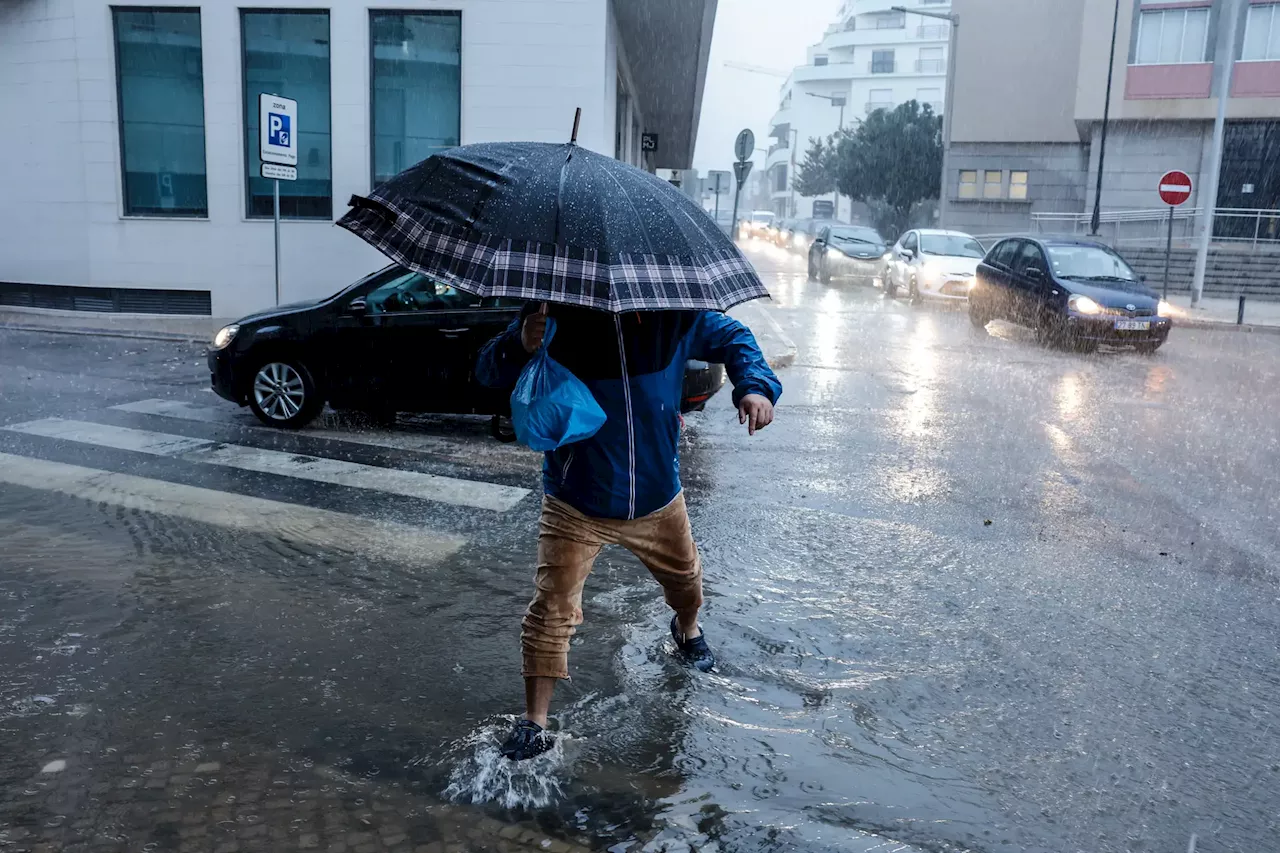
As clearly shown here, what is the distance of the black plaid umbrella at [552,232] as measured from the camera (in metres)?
3.03

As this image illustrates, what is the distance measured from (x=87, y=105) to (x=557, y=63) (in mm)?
6934

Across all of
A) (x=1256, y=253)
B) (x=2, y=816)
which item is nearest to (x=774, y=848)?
(x=2, y=816)

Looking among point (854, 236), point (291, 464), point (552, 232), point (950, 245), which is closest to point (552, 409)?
point (552, 232)

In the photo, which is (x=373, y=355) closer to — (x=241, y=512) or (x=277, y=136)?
(x=241, y=512)

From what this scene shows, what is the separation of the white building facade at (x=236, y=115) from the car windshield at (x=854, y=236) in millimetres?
13985

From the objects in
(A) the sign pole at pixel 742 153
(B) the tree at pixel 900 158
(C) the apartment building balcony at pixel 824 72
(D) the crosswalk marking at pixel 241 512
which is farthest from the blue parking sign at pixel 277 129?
(C) the apartment building balcony at pixel 824 72

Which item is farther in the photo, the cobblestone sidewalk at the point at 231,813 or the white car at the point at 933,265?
the white car at the point at 933,265

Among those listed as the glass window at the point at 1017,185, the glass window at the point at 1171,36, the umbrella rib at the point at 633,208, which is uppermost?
the glass window at the point at 1171,36

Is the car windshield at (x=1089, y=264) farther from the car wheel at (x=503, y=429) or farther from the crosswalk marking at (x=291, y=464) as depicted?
the crosswalk marking at (x=291, y=464)

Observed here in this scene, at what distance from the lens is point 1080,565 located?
571 centimetres

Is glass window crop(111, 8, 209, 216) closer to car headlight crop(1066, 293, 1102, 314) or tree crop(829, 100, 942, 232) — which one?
car headlight crop(1066, 293, 1102, 314)

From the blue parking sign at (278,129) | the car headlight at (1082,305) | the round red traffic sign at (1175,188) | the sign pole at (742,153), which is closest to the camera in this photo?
the blue parking sign at (278,129)

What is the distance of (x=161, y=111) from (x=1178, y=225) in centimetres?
3114

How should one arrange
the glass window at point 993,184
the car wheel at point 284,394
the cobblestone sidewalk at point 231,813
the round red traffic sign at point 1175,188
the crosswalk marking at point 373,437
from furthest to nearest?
1. the glass window at point 993,184
2. the round red traffic sign at point 1175,188
3. the car wheel at point 284,394
4. the crosswalk marking at point 373,437
5. the cobblestone sidewalk at point 231,813
